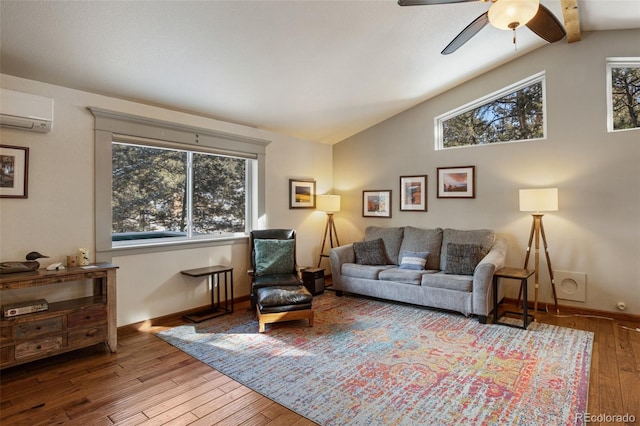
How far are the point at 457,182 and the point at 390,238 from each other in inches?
49.9

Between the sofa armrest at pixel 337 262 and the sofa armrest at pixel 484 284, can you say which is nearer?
the sofa armrest at pixel 484 284

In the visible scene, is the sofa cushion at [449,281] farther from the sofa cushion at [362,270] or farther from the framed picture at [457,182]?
the framed picture at [457,182]

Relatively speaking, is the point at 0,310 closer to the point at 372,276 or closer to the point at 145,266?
the point at 145,266

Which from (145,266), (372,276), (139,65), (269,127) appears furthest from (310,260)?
(139,65)

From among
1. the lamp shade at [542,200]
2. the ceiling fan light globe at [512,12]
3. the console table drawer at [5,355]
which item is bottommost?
the console table drawer at [5,355]

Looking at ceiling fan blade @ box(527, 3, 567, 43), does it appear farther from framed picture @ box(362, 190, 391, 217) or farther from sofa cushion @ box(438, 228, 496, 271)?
framed picture @ box(362, 190, 391, 217)

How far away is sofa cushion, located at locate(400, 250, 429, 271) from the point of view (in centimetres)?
464

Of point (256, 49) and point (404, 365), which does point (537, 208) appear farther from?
point (256, 49)

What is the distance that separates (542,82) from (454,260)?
2.58 m

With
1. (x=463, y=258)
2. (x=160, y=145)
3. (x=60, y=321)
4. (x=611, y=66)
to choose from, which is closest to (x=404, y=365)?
(x=463, y=258)

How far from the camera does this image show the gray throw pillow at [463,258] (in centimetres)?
420

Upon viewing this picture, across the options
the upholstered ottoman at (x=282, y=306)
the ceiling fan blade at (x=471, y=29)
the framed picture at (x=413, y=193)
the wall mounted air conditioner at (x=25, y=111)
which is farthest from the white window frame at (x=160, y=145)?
the ceiling fan blade at (x=471, y=29)

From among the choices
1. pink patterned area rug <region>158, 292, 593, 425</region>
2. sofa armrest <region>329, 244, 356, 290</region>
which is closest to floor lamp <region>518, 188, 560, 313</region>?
pink patterned area rug <region>158, 292, 593, 425</region>

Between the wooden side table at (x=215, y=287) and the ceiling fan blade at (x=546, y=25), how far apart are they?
3.80 m
